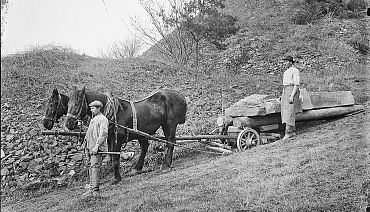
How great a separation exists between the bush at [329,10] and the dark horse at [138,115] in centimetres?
1685

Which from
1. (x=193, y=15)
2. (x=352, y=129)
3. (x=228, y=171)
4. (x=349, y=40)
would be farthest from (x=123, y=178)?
(x=349, y=40)

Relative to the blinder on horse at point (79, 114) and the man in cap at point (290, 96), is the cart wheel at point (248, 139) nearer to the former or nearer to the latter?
the man in cap at point (290, 96)

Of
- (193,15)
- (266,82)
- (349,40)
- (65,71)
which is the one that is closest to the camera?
(65,71)

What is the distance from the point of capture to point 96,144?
6.05m

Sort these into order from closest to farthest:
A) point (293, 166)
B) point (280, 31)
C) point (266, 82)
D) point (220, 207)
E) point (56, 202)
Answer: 1. point (220, 207)
2. point (293, 166)
3. point (56, 202)
4. point (266, 82)
5. point (280, 31)

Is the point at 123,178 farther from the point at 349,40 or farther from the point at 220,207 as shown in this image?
the point at 349,40

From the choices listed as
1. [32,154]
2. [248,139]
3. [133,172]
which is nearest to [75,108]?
[133,172]

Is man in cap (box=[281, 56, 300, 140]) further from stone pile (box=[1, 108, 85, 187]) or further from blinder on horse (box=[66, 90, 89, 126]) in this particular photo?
stone pile (box=[1, 108, 85, 187])

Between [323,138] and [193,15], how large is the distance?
1070 cm

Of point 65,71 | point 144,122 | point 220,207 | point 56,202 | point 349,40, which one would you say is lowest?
point 56,202

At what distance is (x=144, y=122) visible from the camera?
812 centimetres

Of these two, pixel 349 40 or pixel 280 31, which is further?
pixel 280 31

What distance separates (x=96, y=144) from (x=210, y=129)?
5460 mm

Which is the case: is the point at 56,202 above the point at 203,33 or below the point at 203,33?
below
